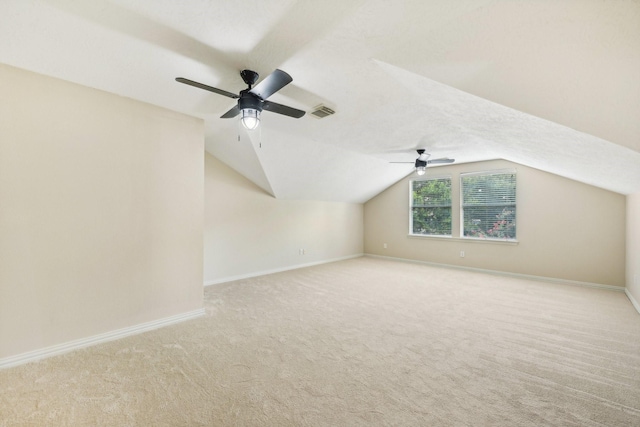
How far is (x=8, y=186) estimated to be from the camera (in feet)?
6.98

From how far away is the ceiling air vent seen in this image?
110 inches

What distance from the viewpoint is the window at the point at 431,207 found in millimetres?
6184

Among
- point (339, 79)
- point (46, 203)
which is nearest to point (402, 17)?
point (339, 79)

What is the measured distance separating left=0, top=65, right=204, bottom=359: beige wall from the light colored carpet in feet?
1.22

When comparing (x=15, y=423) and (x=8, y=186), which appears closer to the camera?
(x=15, y=423)

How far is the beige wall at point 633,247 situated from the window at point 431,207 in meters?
2.74

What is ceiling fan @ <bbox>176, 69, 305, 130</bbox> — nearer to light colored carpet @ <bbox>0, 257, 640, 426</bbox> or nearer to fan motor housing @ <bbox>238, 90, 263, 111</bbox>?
fan motor housing @ <bbox>238, 90, 263, 111</bbox>

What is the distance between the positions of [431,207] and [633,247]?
3287 mm

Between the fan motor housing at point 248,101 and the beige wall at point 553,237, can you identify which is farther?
the beige wall at point 553,237

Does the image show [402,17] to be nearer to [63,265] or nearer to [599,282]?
[63,265]

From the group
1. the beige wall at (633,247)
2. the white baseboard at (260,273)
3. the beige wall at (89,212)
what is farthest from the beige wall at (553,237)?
the beige wall at (89,212)

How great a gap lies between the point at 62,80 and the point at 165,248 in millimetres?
1850

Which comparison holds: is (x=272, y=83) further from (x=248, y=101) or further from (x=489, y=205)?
(x=489, y=205)

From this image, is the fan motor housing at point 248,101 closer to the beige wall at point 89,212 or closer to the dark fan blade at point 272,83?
the dark fan blade at point 272,83
